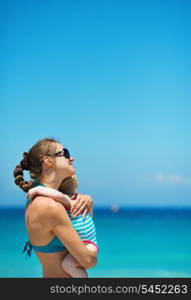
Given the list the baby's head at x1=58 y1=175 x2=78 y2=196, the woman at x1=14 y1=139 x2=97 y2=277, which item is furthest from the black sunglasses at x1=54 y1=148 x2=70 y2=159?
the baby's head at x1=58 y1=175 x2=78 y2=196

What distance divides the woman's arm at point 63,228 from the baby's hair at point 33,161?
0.57 ft

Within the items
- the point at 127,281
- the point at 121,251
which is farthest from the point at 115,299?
the point at 121,251

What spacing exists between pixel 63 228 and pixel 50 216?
0.20 feet

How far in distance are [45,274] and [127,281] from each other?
32 centimetres

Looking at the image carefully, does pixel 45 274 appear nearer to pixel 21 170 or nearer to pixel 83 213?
pixel 83 213

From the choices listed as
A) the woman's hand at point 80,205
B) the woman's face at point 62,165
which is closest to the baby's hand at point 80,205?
the woman's hand at point 80,205

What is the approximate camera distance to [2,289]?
2.00 m

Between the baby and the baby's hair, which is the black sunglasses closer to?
the baby's hair

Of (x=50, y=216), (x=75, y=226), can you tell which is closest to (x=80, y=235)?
(x=75, y=226)

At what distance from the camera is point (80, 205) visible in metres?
1.84

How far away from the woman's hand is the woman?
0.29 ft

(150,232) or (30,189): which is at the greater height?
(150,232)

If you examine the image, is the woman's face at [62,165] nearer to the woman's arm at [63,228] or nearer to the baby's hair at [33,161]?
the baby's hair at [33,161]

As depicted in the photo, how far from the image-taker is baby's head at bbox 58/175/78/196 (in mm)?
1903
